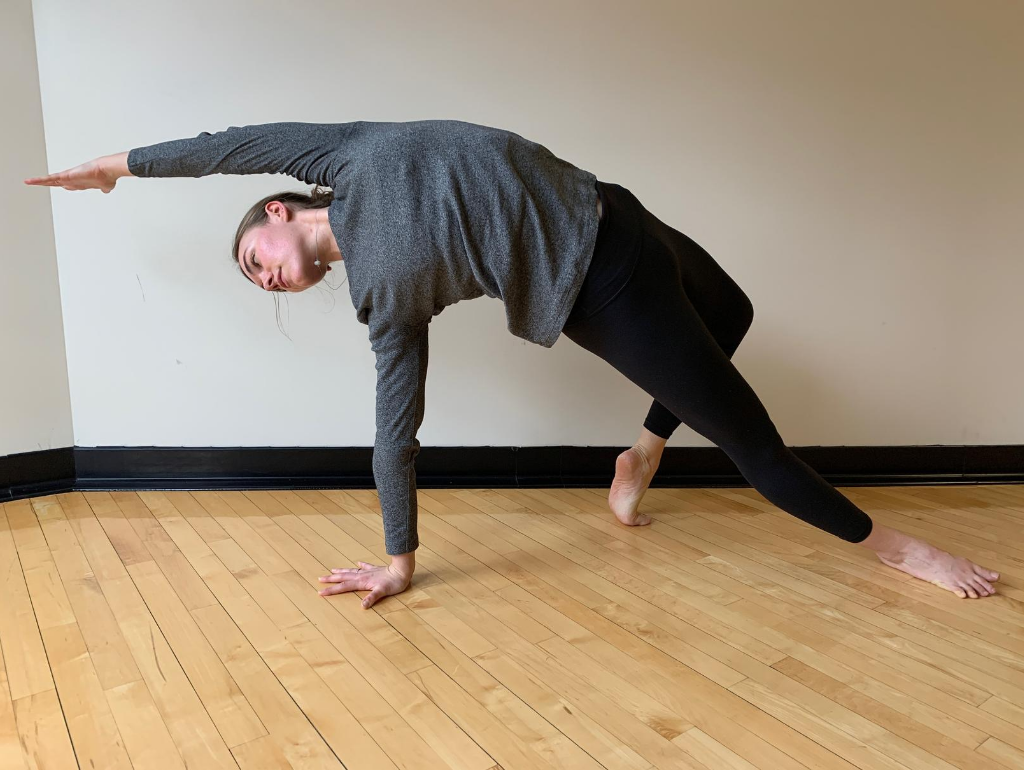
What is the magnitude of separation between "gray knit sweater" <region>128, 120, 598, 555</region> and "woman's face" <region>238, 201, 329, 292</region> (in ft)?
0.29

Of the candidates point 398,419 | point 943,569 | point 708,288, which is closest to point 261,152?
point 398,419

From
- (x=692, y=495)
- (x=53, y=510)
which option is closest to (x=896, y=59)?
(x=692, y=495)

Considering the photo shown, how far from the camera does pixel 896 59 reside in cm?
236

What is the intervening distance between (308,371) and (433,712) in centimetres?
134

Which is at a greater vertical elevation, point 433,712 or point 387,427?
point 387,427

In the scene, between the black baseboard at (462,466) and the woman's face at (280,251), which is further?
the black baseboard at (462,466)

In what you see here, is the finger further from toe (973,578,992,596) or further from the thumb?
toe (973,578,992,596)

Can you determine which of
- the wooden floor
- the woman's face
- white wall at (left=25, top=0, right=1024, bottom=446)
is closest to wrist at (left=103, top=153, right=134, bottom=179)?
the woman's face

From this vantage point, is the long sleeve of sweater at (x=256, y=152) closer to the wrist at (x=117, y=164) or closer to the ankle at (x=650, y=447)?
the wrist at (x=117, y=164)

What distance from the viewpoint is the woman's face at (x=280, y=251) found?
1522 mm

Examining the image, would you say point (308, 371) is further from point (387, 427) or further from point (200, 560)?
point (387, 427)

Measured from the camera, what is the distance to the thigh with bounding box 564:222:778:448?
153 cm

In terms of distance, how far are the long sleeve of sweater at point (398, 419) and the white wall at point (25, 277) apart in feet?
4.12

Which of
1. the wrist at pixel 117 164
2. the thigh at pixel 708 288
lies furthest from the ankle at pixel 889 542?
the wrist at pixel 117 164
